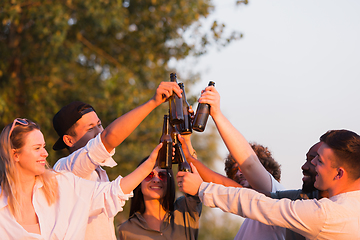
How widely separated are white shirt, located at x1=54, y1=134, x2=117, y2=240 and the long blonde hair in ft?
0.74

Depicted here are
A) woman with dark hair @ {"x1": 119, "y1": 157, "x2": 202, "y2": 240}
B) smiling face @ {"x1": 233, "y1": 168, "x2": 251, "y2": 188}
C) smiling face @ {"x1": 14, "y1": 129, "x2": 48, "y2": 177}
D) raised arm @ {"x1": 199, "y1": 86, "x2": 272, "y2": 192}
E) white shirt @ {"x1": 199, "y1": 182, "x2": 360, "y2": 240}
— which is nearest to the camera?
white shirt @ {"x1": 199, "y1": 182, "x2": 360, "y2": 240}

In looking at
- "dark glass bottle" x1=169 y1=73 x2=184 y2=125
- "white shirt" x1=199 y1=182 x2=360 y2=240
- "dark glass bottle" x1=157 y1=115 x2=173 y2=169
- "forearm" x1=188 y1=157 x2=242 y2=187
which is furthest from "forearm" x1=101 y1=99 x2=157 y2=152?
"white shirt" x1=199 y1=182 x2=360 y2=240

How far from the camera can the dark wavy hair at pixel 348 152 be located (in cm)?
280

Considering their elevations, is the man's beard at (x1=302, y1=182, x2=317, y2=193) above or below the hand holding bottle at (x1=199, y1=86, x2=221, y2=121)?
below

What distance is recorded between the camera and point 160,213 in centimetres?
361

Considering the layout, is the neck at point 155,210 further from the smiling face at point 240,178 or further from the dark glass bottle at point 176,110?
the dark glass bottle at point 176,110

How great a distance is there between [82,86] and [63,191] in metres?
6.85

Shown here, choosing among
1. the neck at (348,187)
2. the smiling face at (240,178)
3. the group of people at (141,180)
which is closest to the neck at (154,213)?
the group of people at (141,180)

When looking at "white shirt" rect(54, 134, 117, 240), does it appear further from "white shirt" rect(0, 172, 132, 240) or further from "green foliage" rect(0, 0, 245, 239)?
"green foliage" rect(0, 0, 245, 239)

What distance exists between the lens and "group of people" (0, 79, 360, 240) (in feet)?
8.82

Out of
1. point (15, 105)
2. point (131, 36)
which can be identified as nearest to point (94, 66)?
point (131, 36)

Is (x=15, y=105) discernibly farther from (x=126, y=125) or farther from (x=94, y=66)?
(x=126, y=125)

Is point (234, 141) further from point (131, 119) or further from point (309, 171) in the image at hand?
point (131, 119)

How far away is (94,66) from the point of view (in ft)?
32.2
